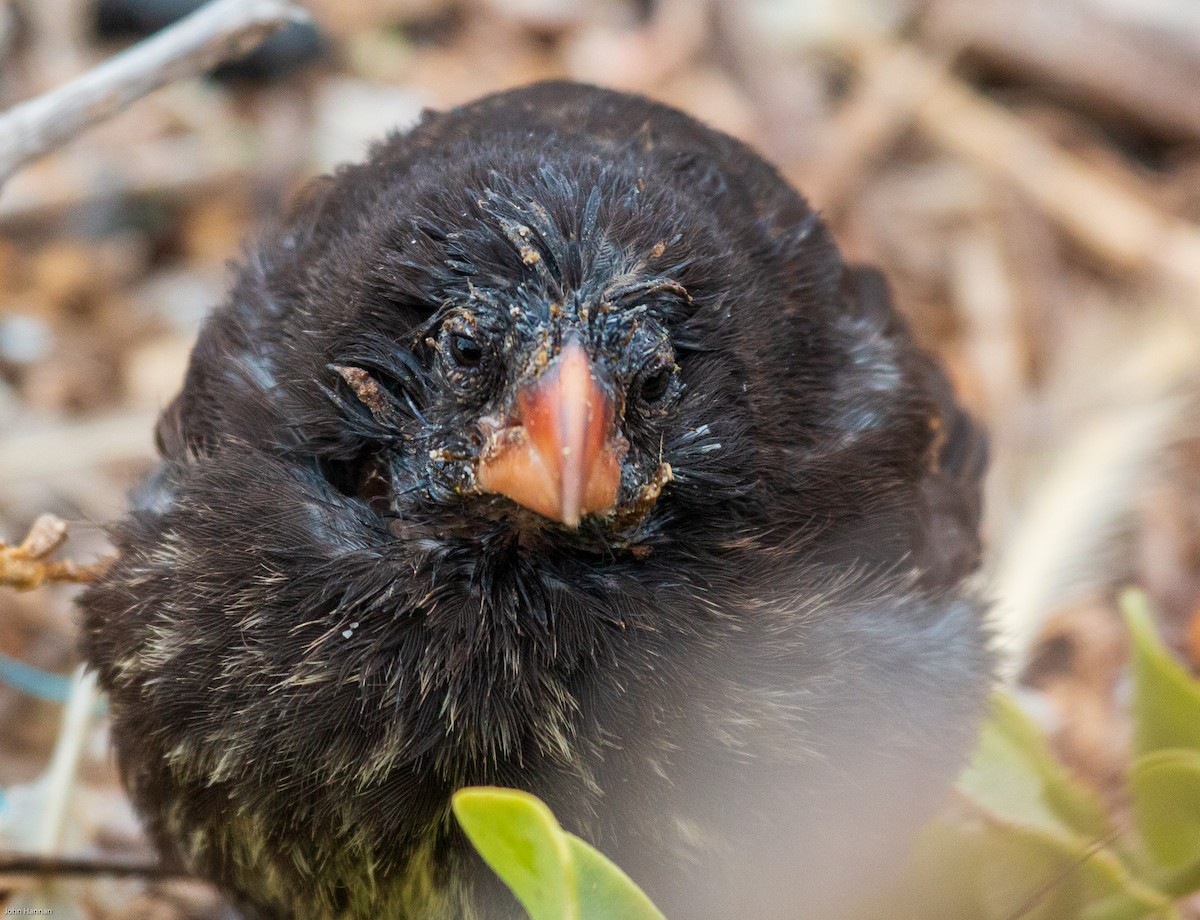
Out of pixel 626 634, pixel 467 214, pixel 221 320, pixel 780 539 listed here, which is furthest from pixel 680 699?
pixel 221 320

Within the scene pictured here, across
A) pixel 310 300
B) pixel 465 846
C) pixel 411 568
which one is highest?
pixel 310 300

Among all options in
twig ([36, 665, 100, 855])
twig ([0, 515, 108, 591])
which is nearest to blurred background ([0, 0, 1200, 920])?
twig ([36, 665, 100, 855])

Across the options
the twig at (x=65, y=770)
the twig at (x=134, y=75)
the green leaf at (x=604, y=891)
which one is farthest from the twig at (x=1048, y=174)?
the twig at (x=65, y=770)

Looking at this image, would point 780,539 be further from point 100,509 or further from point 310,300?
point 100,509

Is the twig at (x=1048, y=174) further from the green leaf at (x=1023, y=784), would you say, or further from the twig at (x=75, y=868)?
the twig at (x=75, y=868)

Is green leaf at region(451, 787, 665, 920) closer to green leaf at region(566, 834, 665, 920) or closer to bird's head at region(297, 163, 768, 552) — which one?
green leaf at region(566, 834, 665, 920)
